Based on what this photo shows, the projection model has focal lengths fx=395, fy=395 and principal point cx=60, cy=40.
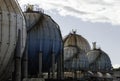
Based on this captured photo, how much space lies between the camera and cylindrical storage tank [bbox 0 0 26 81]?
37.6m

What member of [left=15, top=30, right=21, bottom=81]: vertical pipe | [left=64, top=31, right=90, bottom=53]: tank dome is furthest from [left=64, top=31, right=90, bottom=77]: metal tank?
[left=15, top=30, right=21, bottom=81]: vertical pipe

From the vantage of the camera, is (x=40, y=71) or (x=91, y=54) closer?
(x=40, y=71)

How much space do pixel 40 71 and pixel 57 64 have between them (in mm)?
6793

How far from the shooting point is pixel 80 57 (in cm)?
9762

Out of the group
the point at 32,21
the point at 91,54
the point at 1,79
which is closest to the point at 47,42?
the point at 32,21

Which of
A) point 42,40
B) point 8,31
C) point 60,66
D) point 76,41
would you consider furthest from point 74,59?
point 8,31

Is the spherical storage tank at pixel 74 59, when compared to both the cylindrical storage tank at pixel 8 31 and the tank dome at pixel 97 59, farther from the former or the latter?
the cylindrical storage tank at pixel 8 31

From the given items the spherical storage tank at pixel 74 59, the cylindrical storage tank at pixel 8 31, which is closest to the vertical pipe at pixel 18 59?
the cylindrical storage tank at pixel 8 31

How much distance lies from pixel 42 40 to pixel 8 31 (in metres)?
25.0

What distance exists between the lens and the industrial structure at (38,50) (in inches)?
1513

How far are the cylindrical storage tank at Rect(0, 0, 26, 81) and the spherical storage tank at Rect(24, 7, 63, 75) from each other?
21219mm

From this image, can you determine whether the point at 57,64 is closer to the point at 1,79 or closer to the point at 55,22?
the point at 55,22

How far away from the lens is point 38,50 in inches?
2426

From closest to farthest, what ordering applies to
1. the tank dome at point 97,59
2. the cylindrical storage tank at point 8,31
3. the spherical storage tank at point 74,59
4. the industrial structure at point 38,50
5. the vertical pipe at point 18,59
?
the cylindrical storage tank at point 8,31, the industrial structure at point 38,50, the vertical pipe at point 18,59, the spherical storage tank at point 74,59, the tank dome at point 97,59
